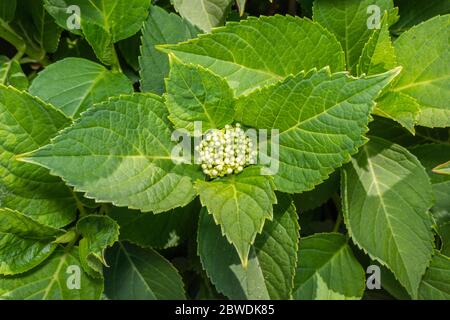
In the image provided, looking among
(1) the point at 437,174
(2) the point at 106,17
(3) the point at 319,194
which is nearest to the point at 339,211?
(3) the point at 319,194

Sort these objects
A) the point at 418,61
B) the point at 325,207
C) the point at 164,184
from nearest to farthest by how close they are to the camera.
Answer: the point at 164,184 → the point at 418,61 → the point at 325,207

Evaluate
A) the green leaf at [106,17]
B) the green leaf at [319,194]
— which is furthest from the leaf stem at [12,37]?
the green leaf at [319,194]

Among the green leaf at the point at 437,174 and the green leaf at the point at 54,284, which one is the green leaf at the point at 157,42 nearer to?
the green leaf at the point at 54,284

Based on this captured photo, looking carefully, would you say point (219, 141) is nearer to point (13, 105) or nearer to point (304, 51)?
point (304, 51)

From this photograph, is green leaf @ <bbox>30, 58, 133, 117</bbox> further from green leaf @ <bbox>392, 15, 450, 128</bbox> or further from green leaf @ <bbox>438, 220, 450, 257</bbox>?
green leaf @ <bbox>438, 220, 450, 257</bbox>

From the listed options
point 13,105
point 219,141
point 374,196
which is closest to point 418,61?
point 374,196

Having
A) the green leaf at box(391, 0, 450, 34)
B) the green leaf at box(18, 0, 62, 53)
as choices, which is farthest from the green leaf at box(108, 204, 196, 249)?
the green leaf at box(391, 0, 450, 34)

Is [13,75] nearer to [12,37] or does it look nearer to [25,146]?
[12,37]
